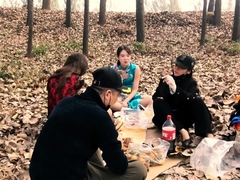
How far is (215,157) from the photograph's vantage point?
3.90 m

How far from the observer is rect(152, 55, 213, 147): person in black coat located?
14.7 feet

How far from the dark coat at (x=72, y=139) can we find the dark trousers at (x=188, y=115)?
213 cm

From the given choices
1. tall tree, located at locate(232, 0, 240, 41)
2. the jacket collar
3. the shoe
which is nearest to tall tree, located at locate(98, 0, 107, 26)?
tall tree, located at locate(232, 0, 240, 41)

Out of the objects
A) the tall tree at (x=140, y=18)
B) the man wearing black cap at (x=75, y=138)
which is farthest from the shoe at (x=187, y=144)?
the tall tree at (x=140, y=18)

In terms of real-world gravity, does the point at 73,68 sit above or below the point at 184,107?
above

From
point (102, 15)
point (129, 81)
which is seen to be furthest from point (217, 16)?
point (129, 81)

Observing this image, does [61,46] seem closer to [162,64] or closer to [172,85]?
[162,64]

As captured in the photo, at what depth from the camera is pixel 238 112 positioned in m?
4.22

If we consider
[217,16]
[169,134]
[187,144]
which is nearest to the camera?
[169,134]

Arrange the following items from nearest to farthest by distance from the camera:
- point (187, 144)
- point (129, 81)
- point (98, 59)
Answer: point (187, 144) → point (129, 81) → point (98, 59)

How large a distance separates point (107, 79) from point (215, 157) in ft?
6.05

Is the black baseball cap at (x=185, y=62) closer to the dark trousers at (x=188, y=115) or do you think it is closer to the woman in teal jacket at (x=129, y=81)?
the dark trousers at (x=188, y=115)

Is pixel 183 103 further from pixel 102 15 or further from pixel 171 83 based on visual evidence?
pixel 102 15

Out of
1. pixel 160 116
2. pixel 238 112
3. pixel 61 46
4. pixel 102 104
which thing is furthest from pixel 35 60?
pixel 102 104
